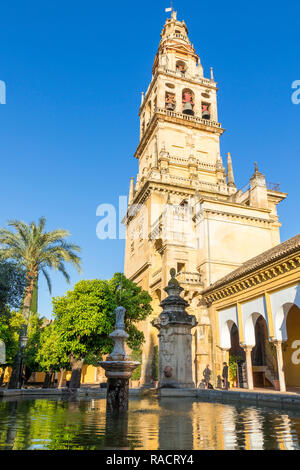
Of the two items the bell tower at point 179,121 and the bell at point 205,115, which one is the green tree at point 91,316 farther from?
the bell at point 205,115

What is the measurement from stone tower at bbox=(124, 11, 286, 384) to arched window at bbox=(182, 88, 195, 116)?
13cm

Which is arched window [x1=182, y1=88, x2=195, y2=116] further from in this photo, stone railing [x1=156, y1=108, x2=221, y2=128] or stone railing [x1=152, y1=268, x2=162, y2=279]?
stone railing [x1=152, y1=268, x2=162, y2=279]

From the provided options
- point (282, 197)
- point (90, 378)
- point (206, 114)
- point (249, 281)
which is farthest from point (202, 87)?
point (90, 378)

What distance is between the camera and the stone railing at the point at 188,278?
2524 centimetres

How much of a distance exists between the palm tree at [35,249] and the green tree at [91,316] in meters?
1.85

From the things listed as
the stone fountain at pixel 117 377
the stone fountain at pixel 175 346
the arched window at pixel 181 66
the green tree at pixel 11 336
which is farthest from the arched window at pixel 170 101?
the stone fountain at pixel 117 377

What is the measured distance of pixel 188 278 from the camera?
1009 inches

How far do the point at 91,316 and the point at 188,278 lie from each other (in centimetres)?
952

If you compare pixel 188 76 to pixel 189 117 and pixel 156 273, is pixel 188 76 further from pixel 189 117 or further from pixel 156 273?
pixel 156 273

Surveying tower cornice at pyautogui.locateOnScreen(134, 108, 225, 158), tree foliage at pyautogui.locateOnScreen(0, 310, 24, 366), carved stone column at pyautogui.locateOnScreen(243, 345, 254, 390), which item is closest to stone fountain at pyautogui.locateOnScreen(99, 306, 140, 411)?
carved stone column at pyautogui.locateOnScreen(243, 345, 254, 390)

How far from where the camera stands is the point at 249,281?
1950cm

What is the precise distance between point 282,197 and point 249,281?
18670 millimetres

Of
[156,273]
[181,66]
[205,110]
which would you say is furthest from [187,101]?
[156,273]

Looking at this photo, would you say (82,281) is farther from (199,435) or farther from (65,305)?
(199,435)
